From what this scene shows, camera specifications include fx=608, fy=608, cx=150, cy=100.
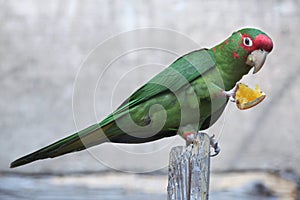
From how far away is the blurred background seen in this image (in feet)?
10.5

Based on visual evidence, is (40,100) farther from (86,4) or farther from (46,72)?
(86,4)

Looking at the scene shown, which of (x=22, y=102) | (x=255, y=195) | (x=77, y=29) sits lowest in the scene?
(x=255, y=195)

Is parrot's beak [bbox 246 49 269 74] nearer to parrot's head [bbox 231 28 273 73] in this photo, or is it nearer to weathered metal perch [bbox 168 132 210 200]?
parrot's head [bbox 231 28 273 73]

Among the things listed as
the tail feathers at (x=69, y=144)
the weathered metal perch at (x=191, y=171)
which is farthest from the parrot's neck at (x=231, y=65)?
the tail feathers at (x=69, y=144)

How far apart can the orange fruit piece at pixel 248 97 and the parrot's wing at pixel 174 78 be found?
0.53 feet

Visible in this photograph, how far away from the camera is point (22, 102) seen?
10.6 feet

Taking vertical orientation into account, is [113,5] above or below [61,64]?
above

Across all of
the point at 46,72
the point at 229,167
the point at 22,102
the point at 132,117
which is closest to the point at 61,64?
the point at 46,72

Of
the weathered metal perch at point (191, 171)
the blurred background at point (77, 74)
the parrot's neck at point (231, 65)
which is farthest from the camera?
the blurred background at point (77, 74)

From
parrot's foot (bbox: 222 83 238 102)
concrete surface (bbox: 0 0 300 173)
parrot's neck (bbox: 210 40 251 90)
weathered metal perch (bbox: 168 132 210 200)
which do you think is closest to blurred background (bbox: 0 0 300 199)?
concrete surface (bbox: 0 0 300 173)

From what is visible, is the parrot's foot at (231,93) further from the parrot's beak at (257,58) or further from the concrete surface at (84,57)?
the concrete surface at (84,57)

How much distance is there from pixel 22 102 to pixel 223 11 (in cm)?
117

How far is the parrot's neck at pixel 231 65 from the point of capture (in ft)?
6.12

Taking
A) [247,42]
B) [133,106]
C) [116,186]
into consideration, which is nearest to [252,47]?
[247,42]
